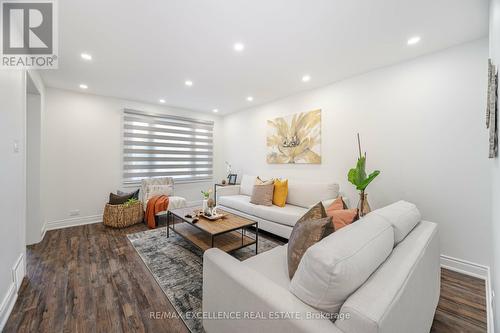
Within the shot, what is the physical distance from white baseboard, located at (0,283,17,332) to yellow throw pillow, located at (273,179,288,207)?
3.10 metres

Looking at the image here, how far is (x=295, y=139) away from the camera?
3.92m

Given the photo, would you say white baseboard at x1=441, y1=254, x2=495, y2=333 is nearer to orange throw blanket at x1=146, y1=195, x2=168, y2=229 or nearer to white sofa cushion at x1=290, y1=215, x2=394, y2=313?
white sofa cushion at x1=290, y1=215, x2=394, y2=313

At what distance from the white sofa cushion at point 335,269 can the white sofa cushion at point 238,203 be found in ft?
8.30

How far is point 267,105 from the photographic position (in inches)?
179

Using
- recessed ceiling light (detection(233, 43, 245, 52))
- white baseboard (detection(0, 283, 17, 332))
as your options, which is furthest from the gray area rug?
recessed ceiling light (detection(233, 43, 245, 52))

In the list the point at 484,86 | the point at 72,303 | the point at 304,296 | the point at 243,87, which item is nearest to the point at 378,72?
the point at 484,86

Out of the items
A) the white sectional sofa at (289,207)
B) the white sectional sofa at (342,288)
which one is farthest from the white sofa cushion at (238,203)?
Result: the white sectional sofa at (342,288)

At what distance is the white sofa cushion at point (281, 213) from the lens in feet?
9.60

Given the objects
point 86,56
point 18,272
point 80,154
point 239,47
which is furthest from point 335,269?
point 80,154

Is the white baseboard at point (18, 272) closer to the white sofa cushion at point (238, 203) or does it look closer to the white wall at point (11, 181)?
the white wall at point (11, 181)

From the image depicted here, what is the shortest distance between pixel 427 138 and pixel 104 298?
12.6 feet

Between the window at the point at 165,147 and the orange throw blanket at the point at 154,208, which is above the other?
the window at the point at 165,147

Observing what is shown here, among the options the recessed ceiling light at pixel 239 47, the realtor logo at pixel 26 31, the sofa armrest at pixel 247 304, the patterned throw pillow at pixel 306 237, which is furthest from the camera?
the recessed ceiling light at pixel 239 47

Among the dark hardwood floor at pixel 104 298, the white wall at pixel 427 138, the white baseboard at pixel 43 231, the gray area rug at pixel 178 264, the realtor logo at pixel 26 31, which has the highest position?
the realtor logo at pixel 26 31
